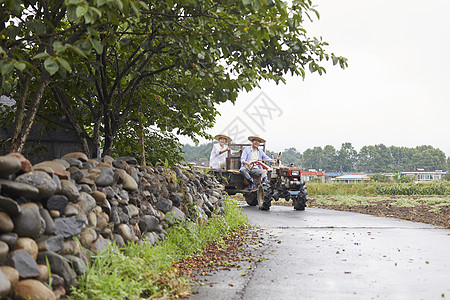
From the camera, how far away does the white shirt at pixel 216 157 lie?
15.6 metres

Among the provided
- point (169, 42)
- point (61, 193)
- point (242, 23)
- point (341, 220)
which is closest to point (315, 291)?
point (61, 193)

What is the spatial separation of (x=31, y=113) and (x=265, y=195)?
893 cm

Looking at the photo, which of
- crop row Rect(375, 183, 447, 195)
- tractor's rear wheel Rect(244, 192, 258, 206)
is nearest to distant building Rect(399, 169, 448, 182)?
crop row Rect(375, 183, 447, 195)

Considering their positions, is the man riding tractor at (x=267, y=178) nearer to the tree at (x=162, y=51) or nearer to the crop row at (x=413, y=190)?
the tree at (x=162, y=51)

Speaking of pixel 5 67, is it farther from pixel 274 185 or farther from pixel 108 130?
pixel 274 185

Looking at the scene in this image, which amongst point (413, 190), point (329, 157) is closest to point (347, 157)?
point (329, 157)

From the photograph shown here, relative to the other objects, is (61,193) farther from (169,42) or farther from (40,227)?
(169,42)

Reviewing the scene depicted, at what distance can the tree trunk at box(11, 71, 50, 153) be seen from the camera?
5270mm

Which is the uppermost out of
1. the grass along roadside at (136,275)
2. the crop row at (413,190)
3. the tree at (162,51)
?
the tree at (162,51)

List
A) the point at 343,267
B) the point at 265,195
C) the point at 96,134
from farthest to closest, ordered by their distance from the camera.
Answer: the point at 265,195, the point at 96,134, the point at 343,267

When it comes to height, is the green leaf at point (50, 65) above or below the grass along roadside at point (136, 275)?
above

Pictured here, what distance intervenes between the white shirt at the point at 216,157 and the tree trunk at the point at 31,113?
10165mm

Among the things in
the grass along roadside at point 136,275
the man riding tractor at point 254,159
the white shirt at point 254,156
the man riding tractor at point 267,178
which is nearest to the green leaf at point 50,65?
the grass along roadside at point 136,275

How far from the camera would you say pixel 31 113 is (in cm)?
532
